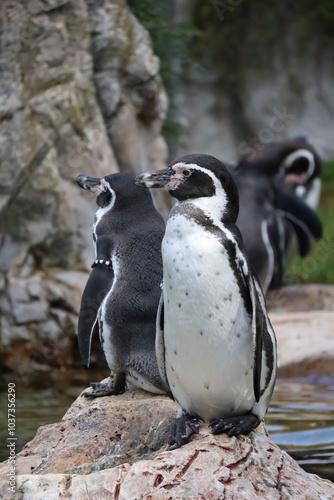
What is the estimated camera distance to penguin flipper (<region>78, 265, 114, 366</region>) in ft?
13.6

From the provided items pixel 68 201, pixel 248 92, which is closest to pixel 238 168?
pixel 68 201

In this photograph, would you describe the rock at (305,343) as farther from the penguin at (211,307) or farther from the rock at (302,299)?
the penguin at (211,307)

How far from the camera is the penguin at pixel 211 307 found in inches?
119

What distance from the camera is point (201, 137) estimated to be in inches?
591

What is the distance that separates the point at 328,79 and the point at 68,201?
8990 mm

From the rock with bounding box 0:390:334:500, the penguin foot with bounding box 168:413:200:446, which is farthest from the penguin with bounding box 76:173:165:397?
the penguin foot with bounding box 168:413:200:446

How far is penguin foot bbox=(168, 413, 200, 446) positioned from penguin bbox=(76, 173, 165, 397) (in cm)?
69

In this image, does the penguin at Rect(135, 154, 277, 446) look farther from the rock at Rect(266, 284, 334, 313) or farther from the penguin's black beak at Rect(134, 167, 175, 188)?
the rock at Rect(266, 284, 334, 313)

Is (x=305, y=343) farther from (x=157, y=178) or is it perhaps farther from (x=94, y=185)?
(x=157, y=178)

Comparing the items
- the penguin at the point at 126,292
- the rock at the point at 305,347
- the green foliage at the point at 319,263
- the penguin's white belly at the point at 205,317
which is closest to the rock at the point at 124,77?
the rock at the point at 305,347

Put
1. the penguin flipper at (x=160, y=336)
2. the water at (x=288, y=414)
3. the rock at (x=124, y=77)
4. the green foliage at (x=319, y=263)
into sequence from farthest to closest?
1. the green foliage at (x=319, y=263)
2. the rock at (x=124, y=77)
3. the water at (x=288, y=414)
4. the penguin flipper at (x=160, y=336)

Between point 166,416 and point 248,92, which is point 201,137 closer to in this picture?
point 248,92

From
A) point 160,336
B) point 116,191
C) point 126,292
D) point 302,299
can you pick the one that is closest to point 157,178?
point 160,336

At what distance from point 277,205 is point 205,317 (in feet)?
21.7
